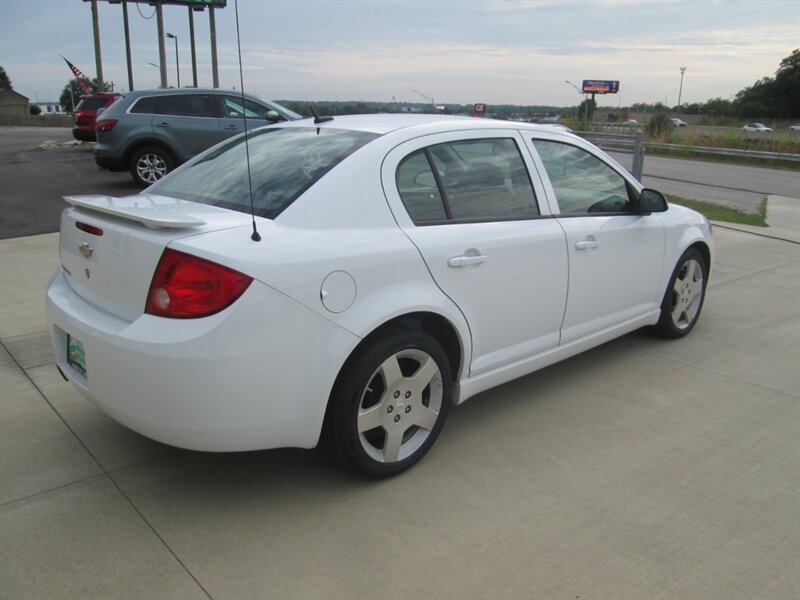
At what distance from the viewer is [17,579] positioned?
2.37 metres

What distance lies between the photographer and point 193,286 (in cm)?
249

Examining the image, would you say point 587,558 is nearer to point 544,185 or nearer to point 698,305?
point 544,185

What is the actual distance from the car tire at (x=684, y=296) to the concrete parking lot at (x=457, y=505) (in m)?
0.73

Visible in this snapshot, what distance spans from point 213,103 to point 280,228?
998 cm

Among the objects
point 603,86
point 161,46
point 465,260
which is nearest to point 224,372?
point 465,260

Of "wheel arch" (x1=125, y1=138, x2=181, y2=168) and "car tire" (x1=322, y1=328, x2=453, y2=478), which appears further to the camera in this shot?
"wheel arch" (x1=125, y1=138, x2=181, y2=168)

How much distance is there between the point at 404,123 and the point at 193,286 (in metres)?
1.47

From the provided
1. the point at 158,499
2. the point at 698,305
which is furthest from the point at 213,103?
the point at 158,499

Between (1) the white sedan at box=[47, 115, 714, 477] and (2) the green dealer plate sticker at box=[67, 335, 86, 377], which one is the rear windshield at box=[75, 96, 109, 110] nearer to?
(1) the white sedan at box=[47, 115, 714, 477]

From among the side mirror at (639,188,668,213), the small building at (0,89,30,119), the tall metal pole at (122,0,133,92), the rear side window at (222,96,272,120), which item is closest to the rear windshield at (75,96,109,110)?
the rear side window at (222,96,272,120)

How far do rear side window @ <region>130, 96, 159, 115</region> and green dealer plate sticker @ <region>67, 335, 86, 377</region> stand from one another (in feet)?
31.4

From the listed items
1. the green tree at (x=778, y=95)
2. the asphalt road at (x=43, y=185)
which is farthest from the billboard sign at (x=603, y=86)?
the asphalt road at (x=43, y=185)

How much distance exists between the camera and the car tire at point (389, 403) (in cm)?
278

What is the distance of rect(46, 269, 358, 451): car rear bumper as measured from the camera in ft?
8.01
